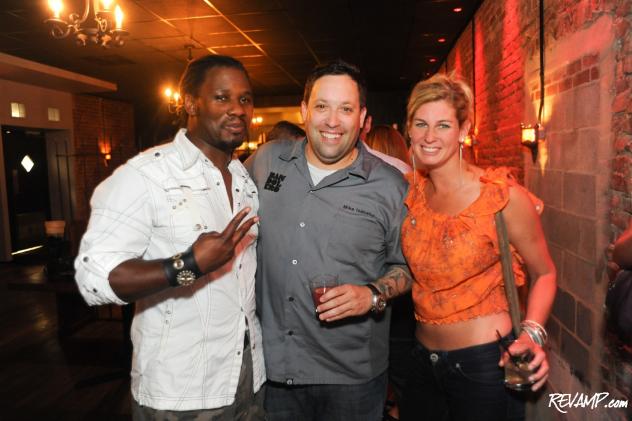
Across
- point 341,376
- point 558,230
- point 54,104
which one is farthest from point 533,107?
point 54,104


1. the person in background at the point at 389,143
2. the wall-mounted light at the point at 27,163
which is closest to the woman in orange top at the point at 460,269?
the person in background at the point at 389,143

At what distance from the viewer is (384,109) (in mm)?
14102

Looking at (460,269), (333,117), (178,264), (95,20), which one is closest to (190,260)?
(178,264)

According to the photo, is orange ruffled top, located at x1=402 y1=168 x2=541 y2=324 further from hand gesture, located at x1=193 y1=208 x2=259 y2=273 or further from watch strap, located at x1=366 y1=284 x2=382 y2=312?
hand gesture, located at x1=193 y1=208 x2=259 y2=273

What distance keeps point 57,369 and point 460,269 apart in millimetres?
4221

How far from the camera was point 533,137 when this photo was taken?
11.5 ft

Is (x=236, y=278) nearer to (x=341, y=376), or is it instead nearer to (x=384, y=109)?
(x=341, y=376)

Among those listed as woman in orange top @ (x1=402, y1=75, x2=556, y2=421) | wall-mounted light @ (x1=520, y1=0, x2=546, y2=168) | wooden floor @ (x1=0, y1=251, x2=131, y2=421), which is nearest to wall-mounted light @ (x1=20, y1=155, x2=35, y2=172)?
wooden floor @ (x1=0, y1=251, x2=131, y2=421)

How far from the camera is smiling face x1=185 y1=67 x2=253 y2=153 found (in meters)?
1.86

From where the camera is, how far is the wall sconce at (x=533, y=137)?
3442mm

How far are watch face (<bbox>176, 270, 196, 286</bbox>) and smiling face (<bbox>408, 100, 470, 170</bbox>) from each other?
42.0 inches

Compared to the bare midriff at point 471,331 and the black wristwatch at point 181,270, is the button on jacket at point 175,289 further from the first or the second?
the bare midriff at point 471,331

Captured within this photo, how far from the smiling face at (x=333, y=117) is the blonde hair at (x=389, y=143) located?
1.96 metres

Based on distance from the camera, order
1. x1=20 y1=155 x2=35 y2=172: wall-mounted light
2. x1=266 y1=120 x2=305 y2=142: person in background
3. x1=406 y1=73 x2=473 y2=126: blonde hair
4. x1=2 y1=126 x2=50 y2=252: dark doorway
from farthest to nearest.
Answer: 1. x1=20 y1=155 x2=35 y2=172: wall-mounted light
2. x1=2 y1=126 x2=50 y2=252: dark doorway
3. x1=266 y1=120 x2=305 y2=142: person in background
4. x1=406 y1=73 x2=473 y2=126: blonde hair
